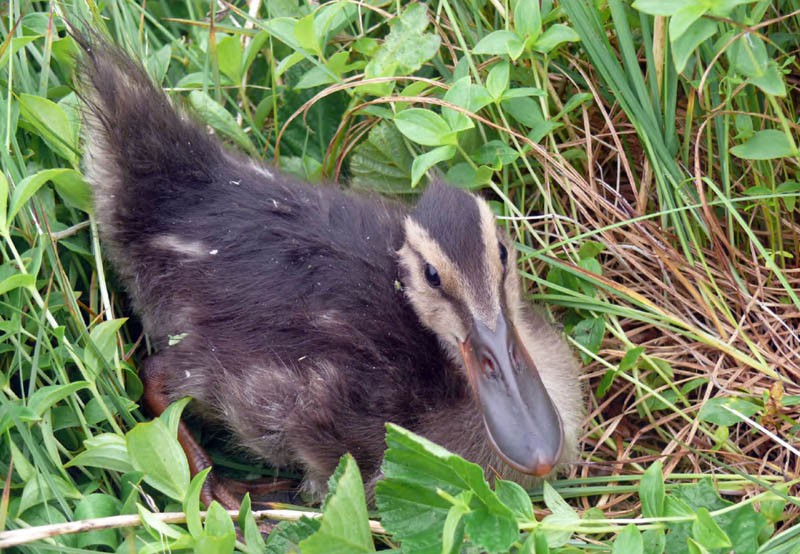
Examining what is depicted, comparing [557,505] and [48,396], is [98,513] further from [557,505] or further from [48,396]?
[557,505]

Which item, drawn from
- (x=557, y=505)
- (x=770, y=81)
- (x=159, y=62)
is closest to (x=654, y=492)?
(x=557, y=505)

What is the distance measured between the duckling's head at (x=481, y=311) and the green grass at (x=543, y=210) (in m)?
0.14

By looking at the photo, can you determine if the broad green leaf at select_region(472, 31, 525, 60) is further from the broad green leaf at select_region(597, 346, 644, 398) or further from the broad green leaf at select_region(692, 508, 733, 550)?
the broad green leaf at select_region(692, 508, 733, 550)

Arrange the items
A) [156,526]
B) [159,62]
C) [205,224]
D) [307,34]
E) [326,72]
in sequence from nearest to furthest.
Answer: [156,526], [205,224], [307,34], [326,72], [159,62]

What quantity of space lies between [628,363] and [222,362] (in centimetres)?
96

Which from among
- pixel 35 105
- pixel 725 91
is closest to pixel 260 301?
pixel 35 105

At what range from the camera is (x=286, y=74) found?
3029 mm

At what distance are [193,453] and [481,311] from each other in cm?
83

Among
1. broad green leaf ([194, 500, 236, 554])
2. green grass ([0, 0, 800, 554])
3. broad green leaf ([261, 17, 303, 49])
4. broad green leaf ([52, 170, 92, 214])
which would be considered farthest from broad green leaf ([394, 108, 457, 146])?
broad green leaf ([194, 500, 236, 554])

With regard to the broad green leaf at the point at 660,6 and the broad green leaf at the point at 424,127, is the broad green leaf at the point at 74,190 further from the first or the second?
the broad green leaf at the point at 660,6

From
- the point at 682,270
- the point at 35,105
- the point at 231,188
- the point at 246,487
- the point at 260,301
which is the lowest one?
the point at 246,487

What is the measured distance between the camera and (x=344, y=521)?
1.83 meters

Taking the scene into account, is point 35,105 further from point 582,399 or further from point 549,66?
point 582,399

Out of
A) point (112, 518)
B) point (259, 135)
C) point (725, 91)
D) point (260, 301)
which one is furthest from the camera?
point (259, 135)
